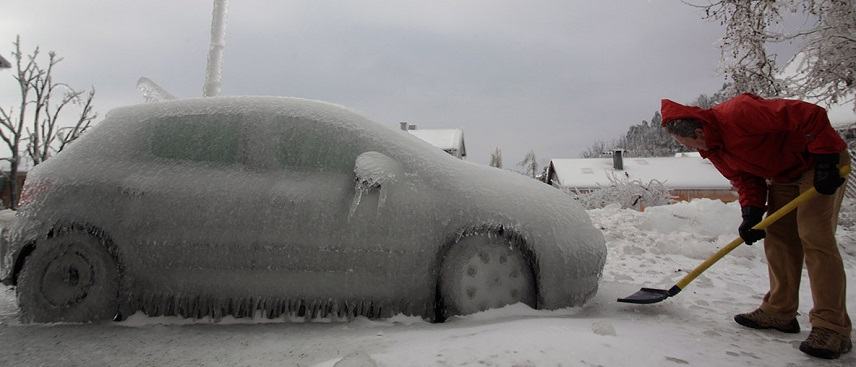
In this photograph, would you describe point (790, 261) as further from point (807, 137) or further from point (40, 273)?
point (40, 273)

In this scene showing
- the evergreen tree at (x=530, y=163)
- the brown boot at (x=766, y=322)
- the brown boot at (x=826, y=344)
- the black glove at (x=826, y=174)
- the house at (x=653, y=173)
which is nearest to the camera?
the brown boot at (x=826, y=344)

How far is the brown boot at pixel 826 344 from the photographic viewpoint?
2059 millimetres

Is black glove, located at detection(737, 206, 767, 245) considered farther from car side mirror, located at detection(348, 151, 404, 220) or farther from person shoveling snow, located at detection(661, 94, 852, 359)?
car side mirror, located at detection(348, 151, 404, 220)

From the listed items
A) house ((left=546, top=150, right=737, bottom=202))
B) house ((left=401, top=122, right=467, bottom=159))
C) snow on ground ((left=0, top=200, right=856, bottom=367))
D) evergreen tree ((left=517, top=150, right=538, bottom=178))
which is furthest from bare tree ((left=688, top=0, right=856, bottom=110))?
evergreen tree ((left=517, top=150, right=538, bottom=178))

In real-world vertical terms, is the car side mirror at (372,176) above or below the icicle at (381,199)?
above

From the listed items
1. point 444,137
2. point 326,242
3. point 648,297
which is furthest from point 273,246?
point 444,137

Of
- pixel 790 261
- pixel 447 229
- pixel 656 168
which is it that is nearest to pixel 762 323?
pixel 790 261

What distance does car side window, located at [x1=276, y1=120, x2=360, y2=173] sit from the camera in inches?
108

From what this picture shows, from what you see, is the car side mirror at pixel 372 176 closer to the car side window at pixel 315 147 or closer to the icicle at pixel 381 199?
the icicle at pixel 381 199

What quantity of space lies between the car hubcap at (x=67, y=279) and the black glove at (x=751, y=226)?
12.4 feet

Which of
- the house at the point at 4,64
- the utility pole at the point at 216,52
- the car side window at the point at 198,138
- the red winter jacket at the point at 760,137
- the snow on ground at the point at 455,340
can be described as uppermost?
the house at the point at 4,64

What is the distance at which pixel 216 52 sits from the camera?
791cm

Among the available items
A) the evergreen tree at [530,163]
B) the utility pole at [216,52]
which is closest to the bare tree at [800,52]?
the utility pole at [216,52]

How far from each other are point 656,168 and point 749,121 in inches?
1306
